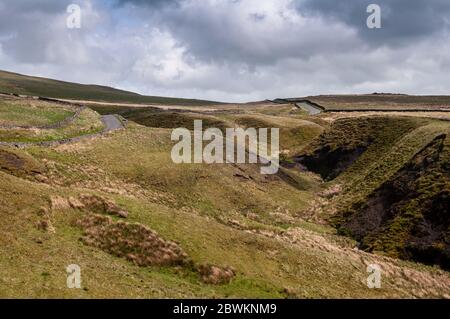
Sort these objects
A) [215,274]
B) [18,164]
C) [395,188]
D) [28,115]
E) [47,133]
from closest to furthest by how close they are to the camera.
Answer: [215,274] < [18,164] < [395,188] < [47,133] < [28,115]

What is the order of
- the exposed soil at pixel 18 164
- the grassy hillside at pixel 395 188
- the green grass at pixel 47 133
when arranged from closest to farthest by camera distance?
the grassy hillside at pixel 395 188 < the exposed soil at pixel 18 164 < the green grass at pixel 47 133


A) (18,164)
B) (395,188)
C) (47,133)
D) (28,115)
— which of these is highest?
(28,115)

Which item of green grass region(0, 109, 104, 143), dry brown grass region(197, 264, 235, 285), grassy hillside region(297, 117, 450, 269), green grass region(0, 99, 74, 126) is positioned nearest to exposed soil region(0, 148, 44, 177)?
green grass region(0, 109, 104, 143)

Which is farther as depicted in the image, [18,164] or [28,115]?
[28,115]

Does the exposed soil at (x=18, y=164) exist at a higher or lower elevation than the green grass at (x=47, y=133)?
lower

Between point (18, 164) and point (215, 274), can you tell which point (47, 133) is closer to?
point (18, 164)

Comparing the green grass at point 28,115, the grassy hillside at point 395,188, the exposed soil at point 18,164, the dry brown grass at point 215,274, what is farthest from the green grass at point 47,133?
the grassy hillside at point 395,188

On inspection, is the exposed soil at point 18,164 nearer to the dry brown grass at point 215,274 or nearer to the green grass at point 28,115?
the dry brown grass at point 215,274

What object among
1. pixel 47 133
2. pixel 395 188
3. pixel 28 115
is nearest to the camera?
pixel 395 188

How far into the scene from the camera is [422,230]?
1885 inches

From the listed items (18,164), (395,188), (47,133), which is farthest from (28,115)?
(395,188)

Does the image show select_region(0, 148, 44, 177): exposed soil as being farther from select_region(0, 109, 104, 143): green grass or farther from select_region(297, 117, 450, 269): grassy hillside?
select_region(297, 117, 450, 269): grassy hillside

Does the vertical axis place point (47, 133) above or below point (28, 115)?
below

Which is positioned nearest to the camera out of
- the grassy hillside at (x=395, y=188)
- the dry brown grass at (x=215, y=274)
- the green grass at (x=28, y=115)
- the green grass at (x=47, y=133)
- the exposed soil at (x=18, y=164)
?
the dry brown grass at (x=215, y=274)
